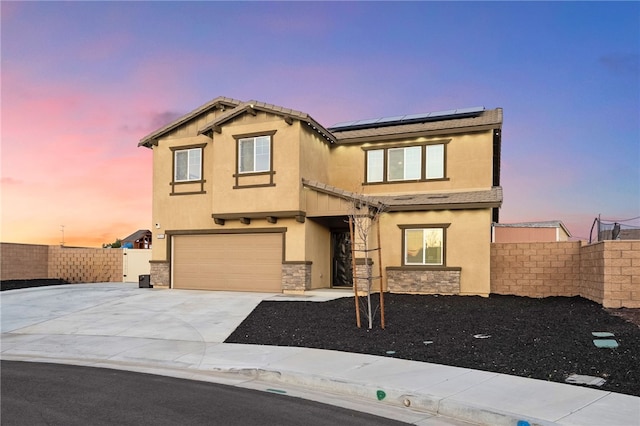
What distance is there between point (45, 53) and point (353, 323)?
47.6 ft

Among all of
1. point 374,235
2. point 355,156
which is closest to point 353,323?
point 374,235

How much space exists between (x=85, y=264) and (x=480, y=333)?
2340cm

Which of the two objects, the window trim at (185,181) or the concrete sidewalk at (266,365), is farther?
the window trim at (185,181)

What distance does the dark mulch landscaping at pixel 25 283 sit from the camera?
25.3 metres

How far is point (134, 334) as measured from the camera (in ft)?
44.1

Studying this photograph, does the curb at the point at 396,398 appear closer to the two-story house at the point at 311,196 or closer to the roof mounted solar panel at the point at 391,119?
A: the two-story house at the point at 311,196

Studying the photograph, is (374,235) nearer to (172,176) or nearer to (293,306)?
(293,306)

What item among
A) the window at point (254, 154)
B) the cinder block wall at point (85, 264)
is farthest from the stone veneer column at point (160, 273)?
the cinder block wall at point (85, 264)

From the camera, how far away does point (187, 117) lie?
22344 millimetres

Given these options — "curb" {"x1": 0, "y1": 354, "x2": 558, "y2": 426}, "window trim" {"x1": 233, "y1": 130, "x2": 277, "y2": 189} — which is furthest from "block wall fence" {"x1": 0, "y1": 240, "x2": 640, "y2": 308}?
"curb" {"x1": 0, "y1": 354, "x2": 558, "y2": 426}

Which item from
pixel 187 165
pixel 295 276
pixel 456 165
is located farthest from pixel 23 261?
pixel 456 165

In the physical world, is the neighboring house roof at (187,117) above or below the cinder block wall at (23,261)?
above

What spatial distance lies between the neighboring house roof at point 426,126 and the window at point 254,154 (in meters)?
3.85

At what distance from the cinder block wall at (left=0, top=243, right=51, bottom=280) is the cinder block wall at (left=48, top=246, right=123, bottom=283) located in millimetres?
430
